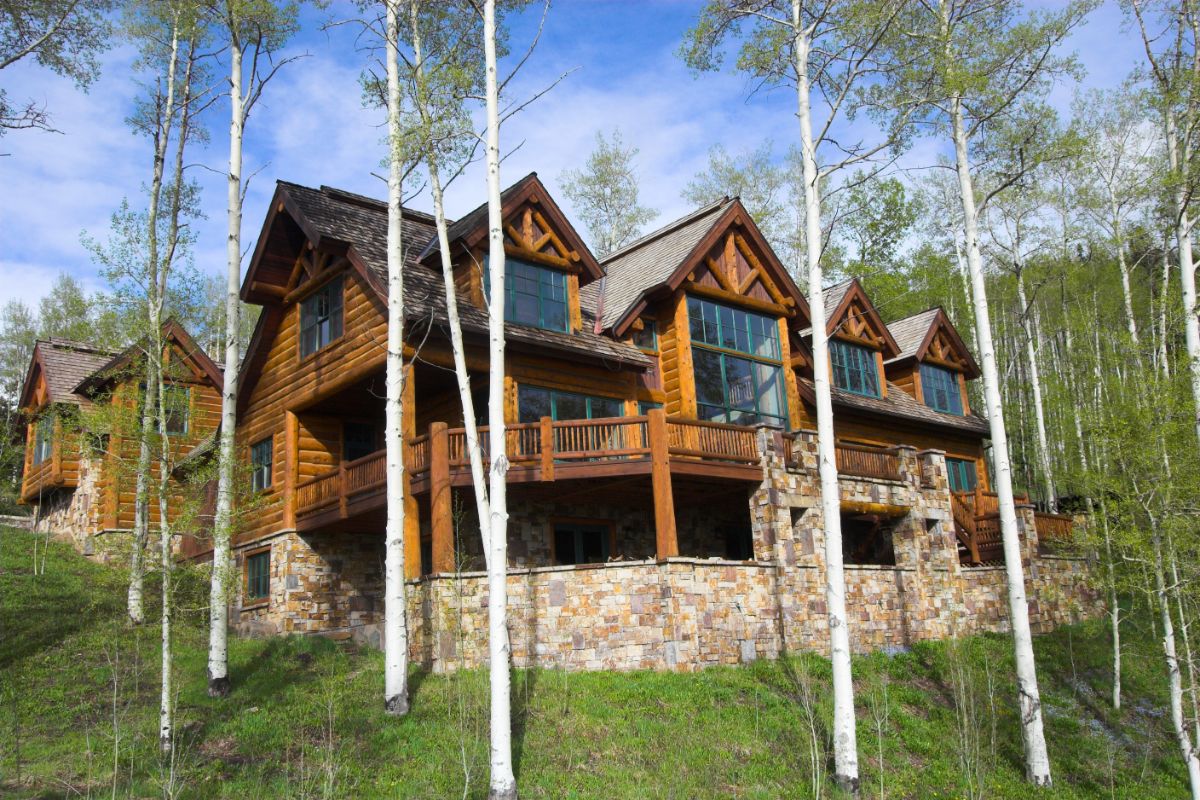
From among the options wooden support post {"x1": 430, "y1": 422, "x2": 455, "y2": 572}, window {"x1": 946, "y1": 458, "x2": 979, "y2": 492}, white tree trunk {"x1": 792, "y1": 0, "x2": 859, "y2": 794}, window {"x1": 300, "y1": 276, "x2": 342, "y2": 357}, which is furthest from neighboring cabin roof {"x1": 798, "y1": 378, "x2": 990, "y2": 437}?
window {"x1": 300, "y1": 276, "x2": 342, "y2": 357}

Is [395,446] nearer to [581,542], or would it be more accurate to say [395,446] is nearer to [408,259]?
[408,259]

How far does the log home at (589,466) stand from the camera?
17016mm

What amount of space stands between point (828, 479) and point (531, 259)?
9.67m

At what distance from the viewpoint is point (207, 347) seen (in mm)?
49094

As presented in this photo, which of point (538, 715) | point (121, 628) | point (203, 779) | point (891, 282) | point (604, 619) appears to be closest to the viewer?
point (203, 779)

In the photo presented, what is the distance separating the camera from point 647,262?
2450 cm

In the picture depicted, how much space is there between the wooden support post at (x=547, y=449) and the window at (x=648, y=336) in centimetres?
569

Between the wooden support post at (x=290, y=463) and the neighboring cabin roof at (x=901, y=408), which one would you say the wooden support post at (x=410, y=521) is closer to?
the wooden support post at (x=290, y=463)

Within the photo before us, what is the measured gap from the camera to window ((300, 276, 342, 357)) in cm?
2123

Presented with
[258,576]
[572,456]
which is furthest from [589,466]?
[258,576]

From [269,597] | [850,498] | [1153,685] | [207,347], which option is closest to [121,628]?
[269,597]

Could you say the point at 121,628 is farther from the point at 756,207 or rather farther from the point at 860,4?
the point at 756,207

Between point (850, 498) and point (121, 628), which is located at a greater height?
point (850, 498)

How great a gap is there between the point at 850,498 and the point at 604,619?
703 centimetres
